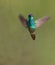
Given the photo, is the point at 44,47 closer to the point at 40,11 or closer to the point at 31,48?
the point at 31,48

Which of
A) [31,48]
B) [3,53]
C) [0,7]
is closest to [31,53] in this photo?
[31,48]

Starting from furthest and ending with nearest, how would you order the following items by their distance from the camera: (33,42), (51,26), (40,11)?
1. (33,42)
2. (51,26)
3. (40,11)

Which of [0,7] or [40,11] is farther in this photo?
[0,7]

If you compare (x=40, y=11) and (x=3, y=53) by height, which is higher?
(x=40, y=11)

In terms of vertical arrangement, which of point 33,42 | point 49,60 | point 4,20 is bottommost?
point 49,60

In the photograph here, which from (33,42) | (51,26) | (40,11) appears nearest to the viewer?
(40,11)

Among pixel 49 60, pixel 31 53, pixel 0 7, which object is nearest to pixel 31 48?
pixel 31 53
